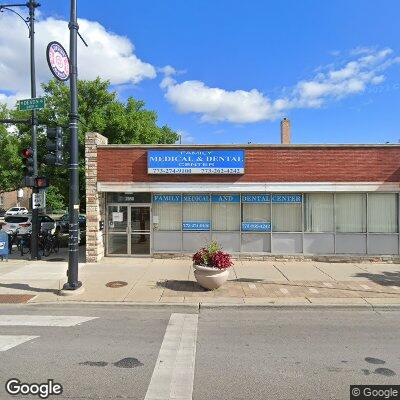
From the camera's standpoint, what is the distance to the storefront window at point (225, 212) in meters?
15.3

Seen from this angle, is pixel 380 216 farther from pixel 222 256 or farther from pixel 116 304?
pixel 116 304

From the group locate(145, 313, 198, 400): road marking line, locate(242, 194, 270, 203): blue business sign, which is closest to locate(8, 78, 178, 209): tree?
locate(242, 194, 270, 203): blue business sign

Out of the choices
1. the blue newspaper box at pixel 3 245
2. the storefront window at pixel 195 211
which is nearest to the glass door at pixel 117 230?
the storefront window at pixel 195 211

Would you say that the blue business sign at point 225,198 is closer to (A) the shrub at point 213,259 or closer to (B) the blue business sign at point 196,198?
(B) the blue business sign at point 196,198

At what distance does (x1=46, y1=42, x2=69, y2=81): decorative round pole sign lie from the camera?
9328 millimetres

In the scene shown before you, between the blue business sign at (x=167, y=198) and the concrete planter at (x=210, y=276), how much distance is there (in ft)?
18.2

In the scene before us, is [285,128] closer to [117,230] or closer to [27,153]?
[117,230]

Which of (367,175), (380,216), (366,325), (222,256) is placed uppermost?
(367,175)

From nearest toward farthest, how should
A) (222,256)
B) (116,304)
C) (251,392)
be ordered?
(251,392)
(116,304)
(222,256)

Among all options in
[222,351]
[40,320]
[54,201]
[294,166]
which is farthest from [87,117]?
[54,201]

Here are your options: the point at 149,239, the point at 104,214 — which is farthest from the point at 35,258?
the point at 149,239

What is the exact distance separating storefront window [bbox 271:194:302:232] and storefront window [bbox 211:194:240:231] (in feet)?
4.52

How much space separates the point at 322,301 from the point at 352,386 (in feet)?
14.6

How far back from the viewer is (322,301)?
30.3 ft
